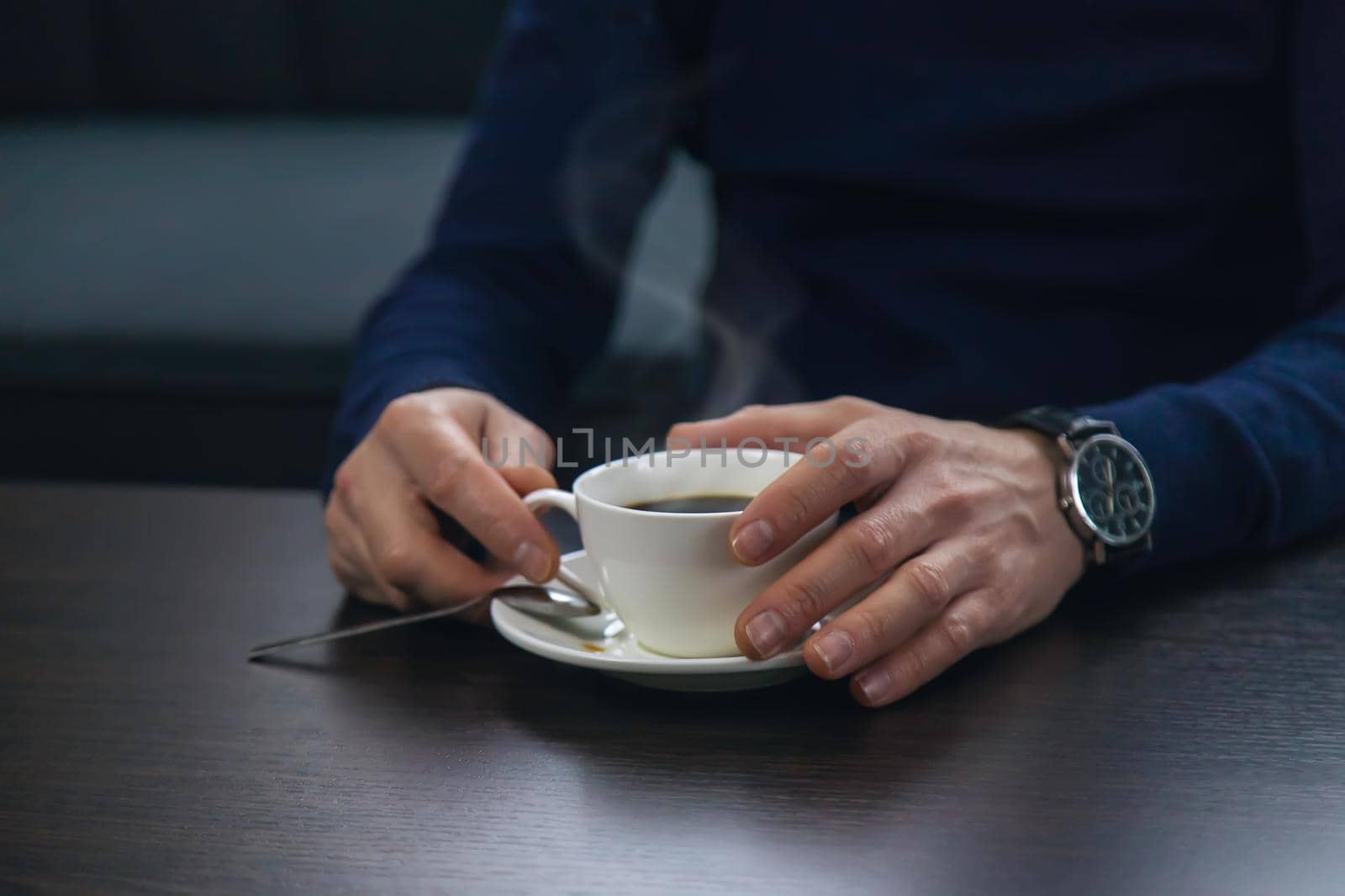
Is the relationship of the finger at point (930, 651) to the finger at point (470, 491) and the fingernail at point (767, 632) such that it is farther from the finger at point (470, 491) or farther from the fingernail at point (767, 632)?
the finger at point (470, 491)

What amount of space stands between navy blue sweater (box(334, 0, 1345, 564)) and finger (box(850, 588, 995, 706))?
39cm

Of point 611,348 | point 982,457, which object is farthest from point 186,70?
point 982,457

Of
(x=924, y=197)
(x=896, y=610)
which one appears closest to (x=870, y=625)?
(x=896, y=610)

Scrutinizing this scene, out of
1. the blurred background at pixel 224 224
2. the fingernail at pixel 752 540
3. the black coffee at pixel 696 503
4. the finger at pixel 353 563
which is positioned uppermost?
the fingernail at pixel 752 540

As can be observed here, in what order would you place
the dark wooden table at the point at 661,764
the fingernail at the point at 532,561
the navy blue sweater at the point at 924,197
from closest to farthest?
1. the dark wooden table at the point at 661,764
2. the fingernail at the point at 532,561
3. the navy blue sweater at the point at 924,197

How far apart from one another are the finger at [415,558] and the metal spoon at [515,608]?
2cm

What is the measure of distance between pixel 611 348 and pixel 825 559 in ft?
3.96

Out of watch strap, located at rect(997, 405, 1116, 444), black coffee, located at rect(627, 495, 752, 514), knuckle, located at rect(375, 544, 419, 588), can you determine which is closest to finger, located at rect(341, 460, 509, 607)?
knuckle, located at rect(375, 544, 419, 588)

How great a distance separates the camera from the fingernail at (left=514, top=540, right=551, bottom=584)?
64 centimetres

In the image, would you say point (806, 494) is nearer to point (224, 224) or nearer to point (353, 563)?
point (353, 563)

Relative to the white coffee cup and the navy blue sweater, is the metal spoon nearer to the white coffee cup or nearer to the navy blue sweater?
the white coffee cup

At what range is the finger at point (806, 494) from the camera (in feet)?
1.81

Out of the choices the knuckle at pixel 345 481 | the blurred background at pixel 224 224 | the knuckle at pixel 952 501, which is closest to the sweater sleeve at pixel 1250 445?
the knuckle at pixel 952 501

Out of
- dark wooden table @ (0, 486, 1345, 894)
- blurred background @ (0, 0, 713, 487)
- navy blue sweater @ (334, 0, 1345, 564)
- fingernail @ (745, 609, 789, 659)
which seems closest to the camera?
dark wooden table @ (0, 486, 1345, 894)
